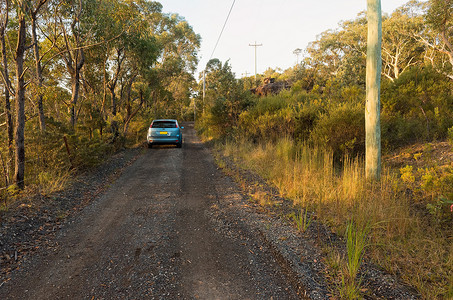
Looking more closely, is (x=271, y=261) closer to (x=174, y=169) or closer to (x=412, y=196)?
(x=412, y=196)

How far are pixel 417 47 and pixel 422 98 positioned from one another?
1066 inches

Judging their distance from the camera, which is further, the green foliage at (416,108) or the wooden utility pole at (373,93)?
the green foliage at (416,108)

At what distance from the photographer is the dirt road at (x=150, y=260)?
112 inches

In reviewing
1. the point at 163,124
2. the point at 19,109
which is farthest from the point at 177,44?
the point at 19,109

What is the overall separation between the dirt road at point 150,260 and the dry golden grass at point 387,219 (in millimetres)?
1330

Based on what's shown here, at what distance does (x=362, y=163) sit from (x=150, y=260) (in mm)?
6013

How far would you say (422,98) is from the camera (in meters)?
9.54

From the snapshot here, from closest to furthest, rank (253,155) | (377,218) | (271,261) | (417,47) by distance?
(271,261) < (377,218) < (253,155) < (417,47)

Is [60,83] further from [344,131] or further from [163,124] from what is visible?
[344,131]

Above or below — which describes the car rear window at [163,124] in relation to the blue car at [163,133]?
above

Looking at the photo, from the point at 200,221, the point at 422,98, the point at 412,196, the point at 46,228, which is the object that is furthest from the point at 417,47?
the point at 46,228

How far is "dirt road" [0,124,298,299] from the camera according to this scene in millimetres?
2848

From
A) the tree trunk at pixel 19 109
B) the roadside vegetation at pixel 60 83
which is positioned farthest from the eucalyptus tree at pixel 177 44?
the tree trunk at pixel 19 109

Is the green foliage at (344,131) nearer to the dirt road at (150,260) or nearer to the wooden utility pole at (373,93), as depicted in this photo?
the wooden utility pole at (373,93)
